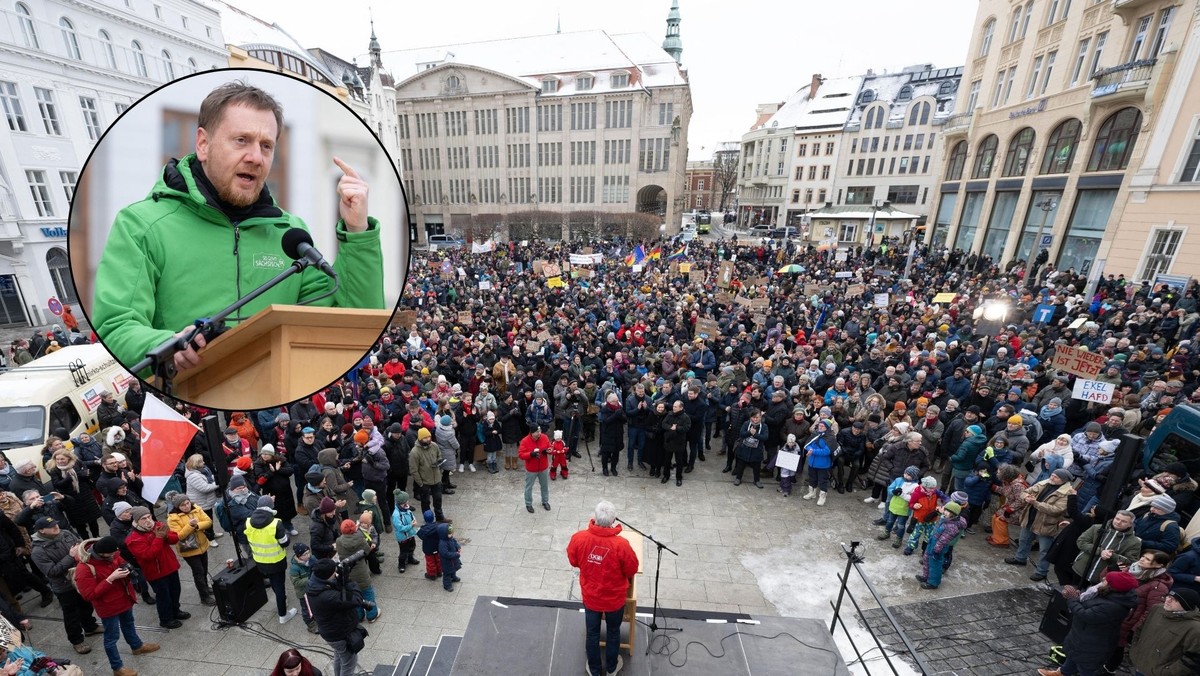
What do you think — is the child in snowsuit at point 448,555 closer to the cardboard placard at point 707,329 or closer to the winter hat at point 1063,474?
the winter hat at point 1063,474

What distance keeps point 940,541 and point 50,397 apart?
15931 mm

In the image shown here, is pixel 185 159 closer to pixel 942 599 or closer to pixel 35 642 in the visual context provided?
pixel 35 642

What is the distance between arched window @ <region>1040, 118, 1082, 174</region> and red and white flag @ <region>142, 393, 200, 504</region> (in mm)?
36707

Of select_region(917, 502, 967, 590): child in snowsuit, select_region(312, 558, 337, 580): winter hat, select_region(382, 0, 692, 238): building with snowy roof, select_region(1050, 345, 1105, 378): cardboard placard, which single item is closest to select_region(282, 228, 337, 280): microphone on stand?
→ select_region(312, 558, 337, 580): winter hat

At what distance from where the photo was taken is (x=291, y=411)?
380 inches

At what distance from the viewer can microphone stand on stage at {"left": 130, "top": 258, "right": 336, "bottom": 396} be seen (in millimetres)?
1604

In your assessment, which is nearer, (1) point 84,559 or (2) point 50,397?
(1) point 84,559

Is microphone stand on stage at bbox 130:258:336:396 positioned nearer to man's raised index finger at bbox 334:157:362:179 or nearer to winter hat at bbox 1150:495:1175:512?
man's raised index finger at bbox 334:157:362:179

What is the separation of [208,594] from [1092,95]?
119 feet

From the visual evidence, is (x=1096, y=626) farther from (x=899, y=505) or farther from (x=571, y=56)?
(x=571, y=56)

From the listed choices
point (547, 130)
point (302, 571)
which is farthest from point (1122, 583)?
point (547, 130)

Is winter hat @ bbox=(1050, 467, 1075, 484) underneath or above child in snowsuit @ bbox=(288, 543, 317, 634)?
above

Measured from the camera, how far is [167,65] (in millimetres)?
3877

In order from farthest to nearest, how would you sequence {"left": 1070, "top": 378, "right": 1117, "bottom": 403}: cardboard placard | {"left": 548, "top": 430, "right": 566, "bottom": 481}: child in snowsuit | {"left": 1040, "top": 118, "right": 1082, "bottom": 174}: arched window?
{"left": 1040, "top": 118, "right": 1082, "bottom": 174}: arched window < {"left": 548, "top": 430, "right": 566, "bottom": 481}: child in snowsuit < {"left": 1070, "top": 378, "right": 1117, "bottom": 403}: cardboard placard
